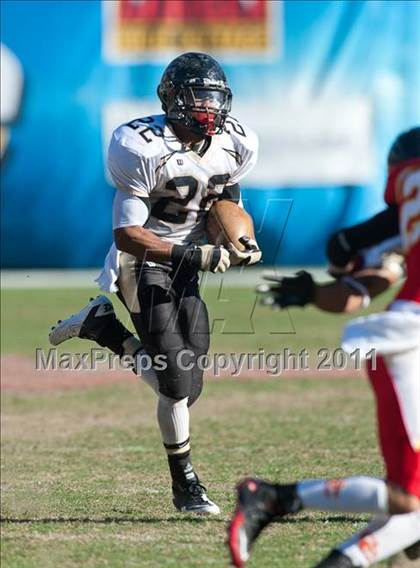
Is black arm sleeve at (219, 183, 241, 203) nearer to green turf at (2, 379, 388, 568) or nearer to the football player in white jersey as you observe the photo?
the football player in white jersey

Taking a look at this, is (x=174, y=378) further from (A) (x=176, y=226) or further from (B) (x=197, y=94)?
(B) (x=197, y=94)

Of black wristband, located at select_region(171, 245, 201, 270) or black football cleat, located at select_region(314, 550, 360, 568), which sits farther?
black wristband, located at select_region(171, 245, 201, 270)

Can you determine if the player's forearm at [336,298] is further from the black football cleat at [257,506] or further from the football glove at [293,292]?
the black football cleat at [257,506]

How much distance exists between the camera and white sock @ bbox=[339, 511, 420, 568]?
3.17 m

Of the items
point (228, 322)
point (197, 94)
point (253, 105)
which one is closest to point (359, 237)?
A: point (197, 94)

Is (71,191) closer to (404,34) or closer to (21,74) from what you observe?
(21,74)

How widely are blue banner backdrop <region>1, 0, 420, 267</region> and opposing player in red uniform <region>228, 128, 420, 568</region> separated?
33.2ft

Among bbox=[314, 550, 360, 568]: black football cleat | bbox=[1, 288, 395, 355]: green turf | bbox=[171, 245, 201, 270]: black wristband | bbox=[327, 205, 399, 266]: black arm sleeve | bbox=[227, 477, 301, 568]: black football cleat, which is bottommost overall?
bbox=[1, 288, 395, 355]: green turf

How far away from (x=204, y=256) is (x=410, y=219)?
1349 millimetres

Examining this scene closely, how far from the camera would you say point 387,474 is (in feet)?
10.7

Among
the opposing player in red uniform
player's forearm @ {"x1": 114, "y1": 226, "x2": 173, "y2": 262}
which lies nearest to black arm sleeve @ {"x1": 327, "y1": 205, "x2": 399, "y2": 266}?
the opposing player in red uniform

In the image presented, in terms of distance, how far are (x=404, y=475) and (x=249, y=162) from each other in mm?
2035

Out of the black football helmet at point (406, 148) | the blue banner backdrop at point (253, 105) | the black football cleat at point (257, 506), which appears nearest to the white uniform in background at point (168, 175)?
the black football helmet at point (406, 148)

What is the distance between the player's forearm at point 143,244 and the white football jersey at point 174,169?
16cm
